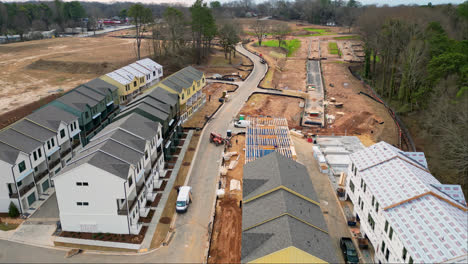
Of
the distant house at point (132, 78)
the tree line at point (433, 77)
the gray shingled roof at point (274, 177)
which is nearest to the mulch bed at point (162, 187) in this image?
the gray shingled roof at point (274, 177)

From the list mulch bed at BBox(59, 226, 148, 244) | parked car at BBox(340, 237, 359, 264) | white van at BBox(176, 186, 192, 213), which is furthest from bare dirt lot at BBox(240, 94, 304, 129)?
mulch bed at BBox(59, 226, 148, 244)

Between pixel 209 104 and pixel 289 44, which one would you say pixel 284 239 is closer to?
pixel 209 104

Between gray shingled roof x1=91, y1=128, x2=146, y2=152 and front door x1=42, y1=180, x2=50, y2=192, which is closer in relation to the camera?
gray shingled roof x1=91, y1=128, x2=146, y2=152

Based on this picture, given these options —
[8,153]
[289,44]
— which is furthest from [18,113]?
[289,44]

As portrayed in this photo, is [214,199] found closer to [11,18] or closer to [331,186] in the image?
[331,186]

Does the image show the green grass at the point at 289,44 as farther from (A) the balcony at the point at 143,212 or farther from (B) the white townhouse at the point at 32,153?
(A) the balcony at the point at 143,212

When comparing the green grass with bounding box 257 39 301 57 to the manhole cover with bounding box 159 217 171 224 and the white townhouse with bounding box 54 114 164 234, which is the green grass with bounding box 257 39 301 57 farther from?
the manhole cover with bounding box 159 217 171 224

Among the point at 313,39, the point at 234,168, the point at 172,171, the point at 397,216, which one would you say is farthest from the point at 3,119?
the point at 313,39
